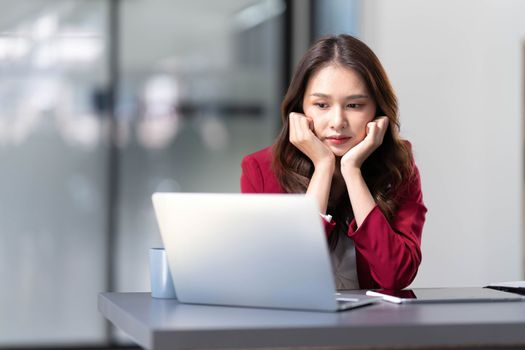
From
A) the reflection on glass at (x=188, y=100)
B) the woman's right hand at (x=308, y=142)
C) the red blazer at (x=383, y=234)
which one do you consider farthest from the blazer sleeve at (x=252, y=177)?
the reflection on glass at (x=188, y=100)

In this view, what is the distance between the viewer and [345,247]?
7.82ft

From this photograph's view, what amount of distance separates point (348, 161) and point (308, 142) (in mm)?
114

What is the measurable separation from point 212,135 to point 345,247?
10.1 ft

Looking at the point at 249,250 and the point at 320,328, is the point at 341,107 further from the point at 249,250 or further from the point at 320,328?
the point at 320,328

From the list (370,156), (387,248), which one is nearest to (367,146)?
(370,156)

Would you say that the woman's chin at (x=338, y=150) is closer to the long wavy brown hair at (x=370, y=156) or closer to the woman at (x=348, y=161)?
the woman at (x=348, y=161)

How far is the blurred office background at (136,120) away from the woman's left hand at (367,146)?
2.30 m

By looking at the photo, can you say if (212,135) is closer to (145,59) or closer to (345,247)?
(145,59)

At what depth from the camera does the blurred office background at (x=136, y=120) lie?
4.67 meters

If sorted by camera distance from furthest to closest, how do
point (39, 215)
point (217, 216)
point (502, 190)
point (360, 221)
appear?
point (39, 215) → point (502, 190) → point (360, 221) → point (217, 216)

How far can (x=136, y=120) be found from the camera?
17.4 feet

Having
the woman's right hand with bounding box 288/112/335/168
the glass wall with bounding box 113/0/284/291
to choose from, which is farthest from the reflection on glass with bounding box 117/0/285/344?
the woman's right hand with bounding box 288/112/335/168

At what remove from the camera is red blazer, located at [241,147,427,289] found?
217 cm

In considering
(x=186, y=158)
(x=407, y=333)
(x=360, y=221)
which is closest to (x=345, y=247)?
(x=360, y=221)
